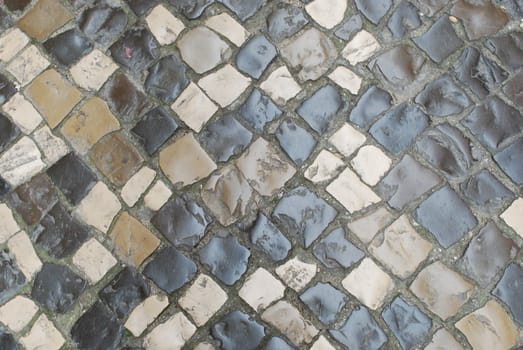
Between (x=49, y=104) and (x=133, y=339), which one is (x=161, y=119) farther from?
(x=133, y=339)

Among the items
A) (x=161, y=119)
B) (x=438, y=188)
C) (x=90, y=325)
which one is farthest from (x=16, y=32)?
(x=438, y=188)

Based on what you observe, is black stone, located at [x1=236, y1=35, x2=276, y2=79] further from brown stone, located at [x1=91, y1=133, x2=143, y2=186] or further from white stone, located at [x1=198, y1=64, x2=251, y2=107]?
brown stone, located at [x1=91, y1=133, x2=143, y2=186]

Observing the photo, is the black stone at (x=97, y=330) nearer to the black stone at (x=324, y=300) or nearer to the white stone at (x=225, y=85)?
the black stone at (x=324, y=300)

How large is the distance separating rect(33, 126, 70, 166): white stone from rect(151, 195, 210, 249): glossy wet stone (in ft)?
1.41

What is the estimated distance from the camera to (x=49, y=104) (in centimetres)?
253

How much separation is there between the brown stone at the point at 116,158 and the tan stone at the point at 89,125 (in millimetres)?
33

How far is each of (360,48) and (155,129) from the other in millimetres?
796

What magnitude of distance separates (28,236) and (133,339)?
53 cm

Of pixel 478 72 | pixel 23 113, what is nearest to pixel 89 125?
pixel 23 113

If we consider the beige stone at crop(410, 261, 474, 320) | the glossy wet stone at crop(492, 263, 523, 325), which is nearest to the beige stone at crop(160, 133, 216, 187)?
the beige stone at crop(410, 261, 474, 320)

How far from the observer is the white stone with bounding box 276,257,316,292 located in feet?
7.59

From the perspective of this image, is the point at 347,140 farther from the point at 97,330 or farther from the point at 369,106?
the point at 97,330

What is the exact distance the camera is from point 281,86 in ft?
8.11

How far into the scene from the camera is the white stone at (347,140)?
7.88 ft
